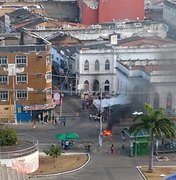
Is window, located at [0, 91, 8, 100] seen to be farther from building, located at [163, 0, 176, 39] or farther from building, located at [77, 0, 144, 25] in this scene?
building, located at [163, 0, 176, 39]

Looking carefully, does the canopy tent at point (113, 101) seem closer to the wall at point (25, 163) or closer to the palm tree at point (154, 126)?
the palm tree at point (154, 126)

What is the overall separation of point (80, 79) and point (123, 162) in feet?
76.8

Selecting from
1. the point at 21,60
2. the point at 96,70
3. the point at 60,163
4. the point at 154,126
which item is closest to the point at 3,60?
the point at 21,60

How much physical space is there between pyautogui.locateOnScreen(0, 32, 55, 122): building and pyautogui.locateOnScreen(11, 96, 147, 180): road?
187cm

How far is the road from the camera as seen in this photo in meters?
45.9

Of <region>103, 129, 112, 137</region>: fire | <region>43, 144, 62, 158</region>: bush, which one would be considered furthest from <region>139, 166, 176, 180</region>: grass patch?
<region>103, 129, 112, 137</region>: fire

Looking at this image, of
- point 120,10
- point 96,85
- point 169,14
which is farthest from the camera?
point 169,14

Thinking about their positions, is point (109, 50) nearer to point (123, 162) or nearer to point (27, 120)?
point (27, 120)

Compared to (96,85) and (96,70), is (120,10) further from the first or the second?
(96,85)

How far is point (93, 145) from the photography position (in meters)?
53.1

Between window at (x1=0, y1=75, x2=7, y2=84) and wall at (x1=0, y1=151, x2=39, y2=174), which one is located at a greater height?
window at (x1=0, y1=75, x2=7, y2=84)

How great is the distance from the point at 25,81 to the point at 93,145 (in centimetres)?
1101

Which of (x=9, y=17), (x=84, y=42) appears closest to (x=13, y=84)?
(x=84, y=42)

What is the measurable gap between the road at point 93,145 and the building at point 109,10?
28.0 metres
